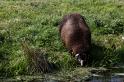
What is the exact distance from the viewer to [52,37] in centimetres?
1513

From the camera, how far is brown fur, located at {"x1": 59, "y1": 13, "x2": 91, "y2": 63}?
14.0 metres

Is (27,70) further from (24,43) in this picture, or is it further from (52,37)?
(52,37)

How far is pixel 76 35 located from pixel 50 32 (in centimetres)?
135

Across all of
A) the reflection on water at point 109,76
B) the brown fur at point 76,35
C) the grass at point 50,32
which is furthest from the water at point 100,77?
the brown fur at point 76,35

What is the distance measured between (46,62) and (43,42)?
1.82m

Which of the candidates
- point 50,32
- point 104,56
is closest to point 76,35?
point 104,56

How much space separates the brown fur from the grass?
0.82 feet

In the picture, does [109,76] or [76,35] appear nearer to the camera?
[109,76]

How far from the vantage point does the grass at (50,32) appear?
43.6 feet

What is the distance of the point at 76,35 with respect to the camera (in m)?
14.3

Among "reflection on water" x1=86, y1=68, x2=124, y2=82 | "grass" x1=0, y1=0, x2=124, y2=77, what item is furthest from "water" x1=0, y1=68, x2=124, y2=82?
"grass" x1=0, y1=0, x2=124, y2=77

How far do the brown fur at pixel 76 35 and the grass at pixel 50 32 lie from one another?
0.25m

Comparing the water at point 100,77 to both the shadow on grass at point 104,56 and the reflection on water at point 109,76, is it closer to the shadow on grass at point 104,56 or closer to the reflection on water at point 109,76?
the reflection on water at point 109,76

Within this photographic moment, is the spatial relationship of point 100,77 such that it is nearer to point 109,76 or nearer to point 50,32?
point 109,76
